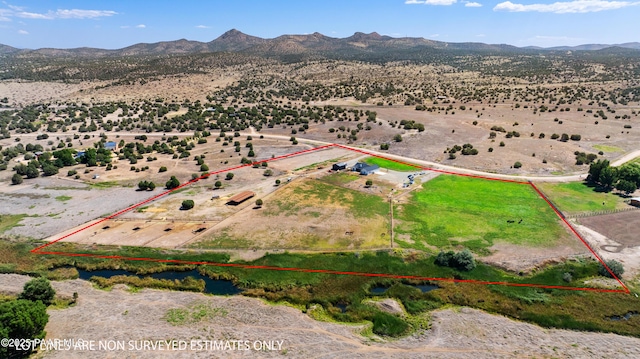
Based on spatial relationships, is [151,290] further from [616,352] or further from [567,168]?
[567,168]

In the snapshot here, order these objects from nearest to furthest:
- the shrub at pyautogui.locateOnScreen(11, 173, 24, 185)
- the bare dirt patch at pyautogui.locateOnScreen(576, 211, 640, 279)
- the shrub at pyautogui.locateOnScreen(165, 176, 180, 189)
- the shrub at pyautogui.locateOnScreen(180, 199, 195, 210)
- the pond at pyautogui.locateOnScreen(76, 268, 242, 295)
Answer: the pond at pyautogui.locateOnScreen(76, 268, 242, 295)
the bare dirt patch at pyautogui.locateOnScreen(576, 211, 640, 279)
the shrub at pyautogui.locateOnScreen(180, 199, 195, 210)
the shrub at pyautogui.locateOnScreen(165, 176, 180, 189)
the shrub at pyautogui.locateOnScreen(11, 173, 24, 185)

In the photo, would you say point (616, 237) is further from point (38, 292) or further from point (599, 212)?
point (38, 292)

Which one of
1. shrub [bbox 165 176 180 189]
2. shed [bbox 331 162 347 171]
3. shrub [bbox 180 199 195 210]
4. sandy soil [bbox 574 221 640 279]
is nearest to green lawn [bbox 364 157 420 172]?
shed [bbox 331 162 347 171]

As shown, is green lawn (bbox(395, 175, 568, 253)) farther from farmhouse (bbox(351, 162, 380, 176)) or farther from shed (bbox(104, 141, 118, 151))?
shed (bbox(104, 141, 118, 151))

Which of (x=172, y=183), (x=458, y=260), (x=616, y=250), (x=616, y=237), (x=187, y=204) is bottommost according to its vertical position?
(x=616, y=250)

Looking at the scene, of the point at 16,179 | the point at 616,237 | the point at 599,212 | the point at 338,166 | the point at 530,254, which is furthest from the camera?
the point at 338,166

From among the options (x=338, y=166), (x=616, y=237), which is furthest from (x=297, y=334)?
(x=338, y=166)

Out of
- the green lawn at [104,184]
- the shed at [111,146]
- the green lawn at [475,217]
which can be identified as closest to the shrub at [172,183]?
the green lawn at [104,184]
